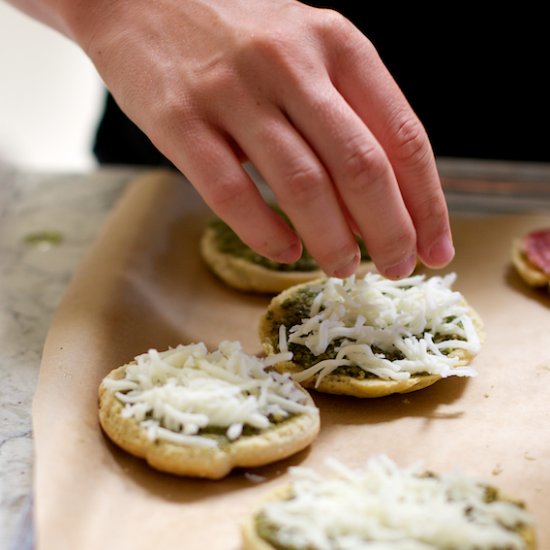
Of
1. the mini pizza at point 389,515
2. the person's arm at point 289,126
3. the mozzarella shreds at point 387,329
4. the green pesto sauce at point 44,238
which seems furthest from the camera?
the green pesto sauce at point 44,238

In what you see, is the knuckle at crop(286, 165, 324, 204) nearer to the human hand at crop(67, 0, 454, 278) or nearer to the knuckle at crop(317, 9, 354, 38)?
the human hand at crop(67, 0, 454, 278)

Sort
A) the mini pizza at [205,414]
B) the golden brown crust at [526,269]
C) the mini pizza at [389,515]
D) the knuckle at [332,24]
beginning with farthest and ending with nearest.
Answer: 1. the golden brown crust at [526,269]
2. the knuckle at [332,24]
3. the mini pizza at [205,414]
4. the mini pizza at [389,515]

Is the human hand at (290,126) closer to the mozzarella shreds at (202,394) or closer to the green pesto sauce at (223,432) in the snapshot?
the mozzarella shreds at (202,394)

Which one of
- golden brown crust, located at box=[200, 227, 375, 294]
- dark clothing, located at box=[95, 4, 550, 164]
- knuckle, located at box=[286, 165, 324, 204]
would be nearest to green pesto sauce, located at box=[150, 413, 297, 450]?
knuckle, located at box=[286, 165, 324, 204]

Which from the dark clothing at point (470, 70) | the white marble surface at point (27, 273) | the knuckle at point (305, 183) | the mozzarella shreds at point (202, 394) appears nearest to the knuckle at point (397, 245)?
the knuckle at point (305, 183)

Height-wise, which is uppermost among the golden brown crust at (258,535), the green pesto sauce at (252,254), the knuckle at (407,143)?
the knuckle at (407,143)

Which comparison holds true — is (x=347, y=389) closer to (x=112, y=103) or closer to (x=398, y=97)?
(x=398, y=97)

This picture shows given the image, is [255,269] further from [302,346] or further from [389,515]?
[389,515]
